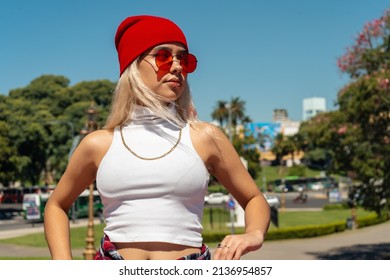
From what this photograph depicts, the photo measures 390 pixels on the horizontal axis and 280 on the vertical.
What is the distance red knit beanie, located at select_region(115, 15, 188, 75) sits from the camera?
2.11 metres

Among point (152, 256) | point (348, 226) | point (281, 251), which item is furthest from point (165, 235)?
point (348, 226)

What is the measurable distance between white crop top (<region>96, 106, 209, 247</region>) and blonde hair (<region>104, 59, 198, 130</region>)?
10cm

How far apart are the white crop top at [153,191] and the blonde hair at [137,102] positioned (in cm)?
10

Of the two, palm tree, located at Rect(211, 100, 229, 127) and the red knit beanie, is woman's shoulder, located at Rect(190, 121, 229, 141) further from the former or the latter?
palm tree, located at Rect(211, 100, 229, 127)

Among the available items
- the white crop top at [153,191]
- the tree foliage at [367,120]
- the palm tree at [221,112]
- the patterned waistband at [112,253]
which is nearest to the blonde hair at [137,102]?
the white crop top at [153,191]

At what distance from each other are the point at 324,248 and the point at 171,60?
24.4 meters

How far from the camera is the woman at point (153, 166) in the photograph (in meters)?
1.95

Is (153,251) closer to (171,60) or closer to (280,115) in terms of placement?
(171,60)

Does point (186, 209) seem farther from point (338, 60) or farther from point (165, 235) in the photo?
point (338, 60)

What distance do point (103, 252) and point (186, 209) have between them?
283mm

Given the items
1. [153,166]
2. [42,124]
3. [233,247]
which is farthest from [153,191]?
[42,124]

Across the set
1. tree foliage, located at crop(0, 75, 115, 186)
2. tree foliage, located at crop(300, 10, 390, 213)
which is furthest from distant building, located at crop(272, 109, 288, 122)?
tree foliage, located at crop(300, 10, 390, 213)

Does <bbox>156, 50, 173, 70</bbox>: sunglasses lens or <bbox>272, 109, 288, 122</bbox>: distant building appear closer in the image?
Result: <bbox>156, 50, 173, 70</bbox>: sunglasses lens

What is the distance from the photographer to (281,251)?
24422mm
